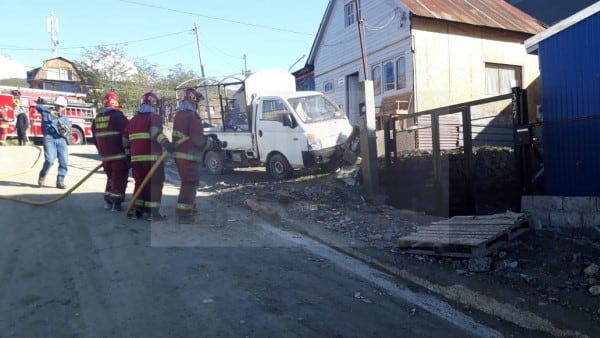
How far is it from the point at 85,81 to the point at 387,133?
35583 millimetres

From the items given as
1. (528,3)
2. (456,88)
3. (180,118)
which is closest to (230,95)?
(180,118)

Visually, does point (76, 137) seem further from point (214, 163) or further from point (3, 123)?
point (214, 163)

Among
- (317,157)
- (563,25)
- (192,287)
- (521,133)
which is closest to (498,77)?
(563,25)

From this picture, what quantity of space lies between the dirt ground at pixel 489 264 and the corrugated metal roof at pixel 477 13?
950 centimetres

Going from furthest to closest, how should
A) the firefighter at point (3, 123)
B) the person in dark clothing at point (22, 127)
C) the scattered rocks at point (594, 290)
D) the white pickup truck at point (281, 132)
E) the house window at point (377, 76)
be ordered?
the firefighter at point (3, 123)
the person in dark clothing at point (22, 127)
the house window at point (377, 76)
the white pickup truck at point (281, 132)
the scattered rocks at point (594, 290)

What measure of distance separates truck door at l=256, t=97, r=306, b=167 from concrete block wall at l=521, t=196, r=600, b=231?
185 inches

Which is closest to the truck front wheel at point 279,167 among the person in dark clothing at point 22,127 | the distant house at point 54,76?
the person in dark clothing at point 22,127

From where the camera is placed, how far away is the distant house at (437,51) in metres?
14.8

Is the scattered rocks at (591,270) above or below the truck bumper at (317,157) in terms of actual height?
below

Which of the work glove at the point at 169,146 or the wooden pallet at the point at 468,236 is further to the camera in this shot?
the work glove at the point at 169,146

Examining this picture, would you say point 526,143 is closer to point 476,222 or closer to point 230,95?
point 476,222

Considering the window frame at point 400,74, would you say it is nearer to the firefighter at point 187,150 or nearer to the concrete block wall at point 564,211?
the concrete block wall at point 564,211

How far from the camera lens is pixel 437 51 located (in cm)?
1495

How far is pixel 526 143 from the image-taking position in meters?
6.98
